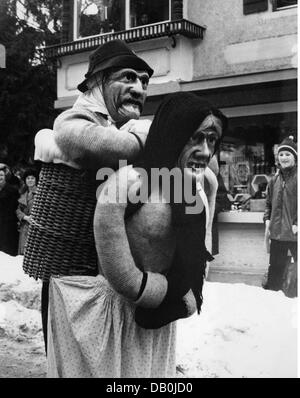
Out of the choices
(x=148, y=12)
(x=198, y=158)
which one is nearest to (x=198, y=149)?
(x=198, y=158)

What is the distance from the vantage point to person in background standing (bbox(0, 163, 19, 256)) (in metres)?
1.86

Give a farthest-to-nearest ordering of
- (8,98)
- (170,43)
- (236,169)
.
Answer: (170,43) < (236,169) < (8,98)

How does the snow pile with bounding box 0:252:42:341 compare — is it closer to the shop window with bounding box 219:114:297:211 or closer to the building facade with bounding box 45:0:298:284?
the building facade with bounding box 45:0:298:284

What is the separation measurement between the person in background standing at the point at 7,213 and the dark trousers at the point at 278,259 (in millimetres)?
878

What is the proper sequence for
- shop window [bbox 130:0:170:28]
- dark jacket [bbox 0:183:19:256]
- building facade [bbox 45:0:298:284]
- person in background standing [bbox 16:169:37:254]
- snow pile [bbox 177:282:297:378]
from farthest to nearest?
1. shop window [bbox 130:0:170:28]
2. dark jacket [bbox 0:183:19:256]
3. building facade [bbox 45:0:298:284]
4. person in background standing [bbox 16:169:37:254]
5. snow pile [bbox 177:282:297:378]

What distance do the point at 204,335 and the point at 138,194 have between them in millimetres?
590

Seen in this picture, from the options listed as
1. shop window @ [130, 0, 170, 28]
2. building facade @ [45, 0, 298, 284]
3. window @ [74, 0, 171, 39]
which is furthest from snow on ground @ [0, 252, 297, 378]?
shop window @ [130, 0, 170, 28]

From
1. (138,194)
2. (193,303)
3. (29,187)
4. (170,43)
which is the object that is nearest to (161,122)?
(138,194)

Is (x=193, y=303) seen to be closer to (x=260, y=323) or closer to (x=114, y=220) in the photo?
(x=114, y=220)

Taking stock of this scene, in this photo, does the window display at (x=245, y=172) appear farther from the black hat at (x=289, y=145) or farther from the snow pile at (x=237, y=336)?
the snow pile at (x=237, y=336)

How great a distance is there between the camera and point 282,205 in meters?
1.80

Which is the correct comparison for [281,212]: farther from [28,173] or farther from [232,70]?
[28,173]

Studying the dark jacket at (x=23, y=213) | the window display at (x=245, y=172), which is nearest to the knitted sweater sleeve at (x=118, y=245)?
the dark jacket at (x=23, y=213)

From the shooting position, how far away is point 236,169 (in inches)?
76.1
